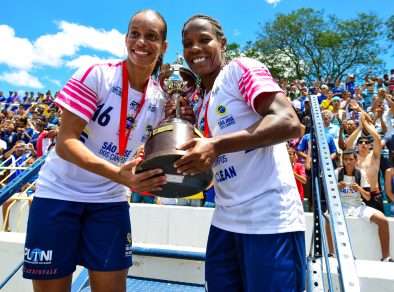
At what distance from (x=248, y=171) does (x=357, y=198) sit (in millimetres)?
3906

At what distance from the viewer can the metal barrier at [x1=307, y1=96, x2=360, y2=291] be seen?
1.42 meters

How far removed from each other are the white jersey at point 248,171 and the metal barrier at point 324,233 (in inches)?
7.5

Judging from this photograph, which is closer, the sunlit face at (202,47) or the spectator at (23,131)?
the sunlit face at (202,47)

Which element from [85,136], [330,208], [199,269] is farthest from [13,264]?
[330,208]

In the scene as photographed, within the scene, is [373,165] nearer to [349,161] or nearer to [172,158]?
[349,161]

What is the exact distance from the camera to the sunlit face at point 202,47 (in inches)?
82.6

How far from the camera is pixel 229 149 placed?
1604mm

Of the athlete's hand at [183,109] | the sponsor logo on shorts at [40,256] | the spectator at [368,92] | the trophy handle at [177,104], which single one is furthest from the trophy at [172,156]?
the spectator at [368,92]

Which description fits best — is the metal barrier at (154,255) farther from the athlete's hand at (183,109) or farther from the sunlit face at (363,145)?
the sunlit face at (363,145)

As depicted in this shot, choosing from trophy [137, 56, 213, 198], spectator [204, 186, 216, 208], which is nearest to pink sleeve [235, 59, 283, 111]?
trophy [137, 56, 213, 198]

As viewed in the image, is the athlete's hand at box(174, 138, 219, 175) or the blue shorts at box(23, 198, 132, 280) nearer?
the athlete's hand at box(174, 138, 219, 175)

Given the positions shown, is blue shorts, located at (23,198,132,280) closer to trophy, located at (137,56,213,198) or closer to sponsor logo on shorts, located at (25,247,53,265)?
sponsor logo on shorts, located at (25,247,53,265)

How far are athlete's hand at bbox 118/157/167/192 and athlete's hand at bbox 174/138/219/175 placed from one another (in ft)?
0.41

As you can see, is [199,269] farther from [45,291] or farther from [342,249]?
[342,249]
